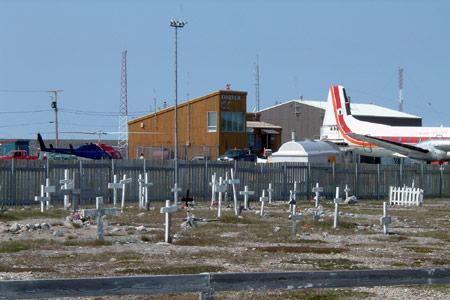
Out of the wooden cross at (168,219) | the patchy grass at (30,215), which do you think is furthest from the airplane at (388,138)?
the wooden cross at (168,219)

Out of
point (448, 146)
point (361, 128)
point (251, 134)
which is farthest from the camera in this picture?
point (251, 134)

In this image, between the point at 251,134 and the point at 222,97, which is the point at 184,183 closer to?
the point at 222,97

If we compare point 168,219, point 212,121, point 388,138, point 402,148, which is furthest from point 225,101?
point 168,219

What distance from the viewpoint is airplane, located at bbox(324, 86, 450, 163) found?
197 feet

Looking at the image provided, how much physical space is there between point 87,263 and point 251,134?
65.1m

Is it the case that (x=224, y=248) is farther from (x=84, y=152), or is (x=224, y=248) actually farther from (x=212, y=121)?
(x=212, y=121)

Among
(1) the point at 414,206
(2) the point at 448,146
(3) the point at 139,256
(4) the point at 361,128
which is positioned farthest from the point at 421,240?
(4) the point at 361,128

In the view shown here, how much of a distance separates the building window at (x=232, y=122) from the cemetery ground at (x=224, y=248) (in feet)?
133

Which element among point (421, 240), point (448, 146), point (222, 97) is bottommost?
point (421, 240)

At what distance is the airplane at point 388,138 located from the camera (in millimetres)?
60062

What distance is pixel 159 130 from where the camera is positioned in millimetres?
72625

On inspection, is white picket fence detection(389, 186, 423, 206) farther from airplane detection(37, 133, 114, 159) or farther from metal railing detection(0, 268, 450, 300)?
metal railing detection(0, 268, 450, 300)

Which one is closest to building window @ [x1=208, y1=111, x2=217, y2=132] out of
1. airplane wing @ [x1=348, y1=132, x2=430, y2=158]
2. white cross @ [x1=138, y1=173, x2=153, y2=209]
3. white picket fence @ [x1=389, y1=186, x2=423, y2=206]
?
airplane wing @ [x1=348, y1=132, x2=430, y2=158]

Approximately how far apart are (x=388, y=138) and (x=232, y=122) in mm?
14171
